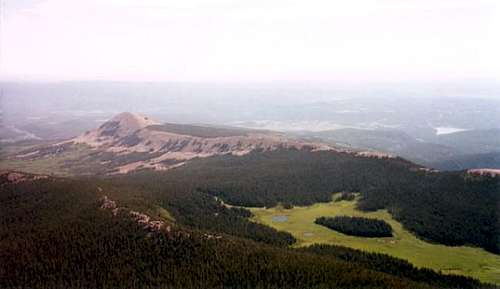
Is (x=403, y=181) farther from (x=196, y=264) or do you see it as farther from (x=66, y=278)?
(x=66, y=278)

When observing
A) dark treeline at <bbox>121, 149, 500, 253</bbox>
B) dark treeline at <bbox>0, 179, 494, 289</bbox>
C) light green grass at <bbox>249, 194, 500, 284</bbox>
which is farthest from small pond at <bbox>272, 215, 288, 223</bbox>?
dark treeline at <bbox>0, 179, 494, 289</bbox>

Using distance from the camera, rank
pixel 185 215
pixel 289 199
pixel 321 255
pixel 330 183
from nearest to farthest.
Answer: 1. pixel 321 255
2. pixel 185 215
3. pixel 289 199
4. pixel 330 183

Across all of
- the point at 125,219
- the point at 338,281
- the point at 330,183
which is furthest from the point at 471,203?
the point at 125,219

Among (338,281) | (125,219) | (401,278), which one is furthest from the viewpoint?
(125,219)

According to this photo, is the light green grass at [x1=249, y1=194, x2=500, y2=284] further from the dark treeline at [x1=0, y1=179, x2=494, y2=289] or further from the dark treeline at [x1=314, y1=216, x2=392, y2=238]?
the dark treeline at [x1=0, y1=179, x2=494, y2=289]

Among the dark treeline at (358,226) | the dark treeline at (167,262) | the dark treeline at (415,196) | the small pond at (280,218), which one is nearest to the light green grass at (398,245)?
the small pond at (280,218)

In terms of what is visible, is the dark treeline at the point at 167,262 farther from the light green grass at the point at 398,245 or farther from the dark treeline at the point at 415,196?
the dark treeline at the point at 415,196
